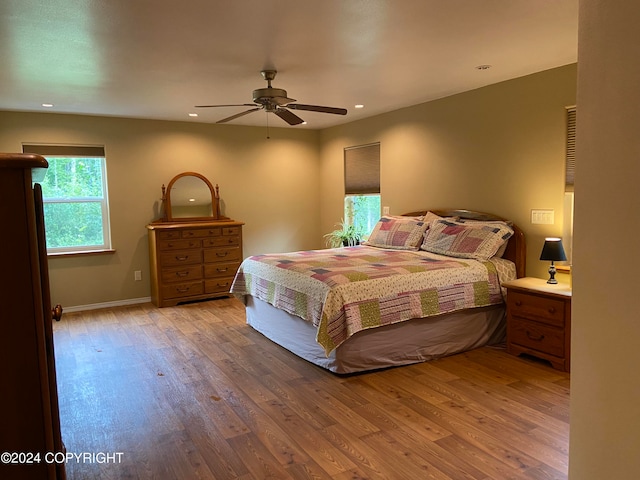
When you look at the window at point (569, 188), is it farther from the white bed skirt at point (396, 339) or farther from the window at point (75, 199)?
the window at point (75, 199)

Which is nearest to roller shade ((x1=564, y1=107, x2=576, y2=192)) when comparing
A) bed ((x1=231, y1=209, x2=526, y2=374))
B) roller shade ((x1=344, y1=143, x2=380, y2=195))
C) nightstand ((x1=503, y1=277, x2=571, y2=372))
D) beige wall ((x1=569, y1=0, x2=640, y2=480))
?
bed ((x1=231, y1=209, x2=526, y2=374))

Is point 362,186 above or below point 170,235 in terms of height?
above

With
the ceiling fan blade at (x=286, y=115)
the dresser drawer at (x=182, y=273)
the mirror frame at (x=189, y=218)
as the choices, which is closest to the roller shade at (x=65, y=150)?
the mirror frame at (x=189, y=218)

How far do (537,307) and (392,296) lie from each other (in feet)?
3.72

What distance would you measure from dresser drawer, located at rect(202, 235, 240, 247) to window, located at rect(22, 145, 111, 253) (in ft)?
4.02

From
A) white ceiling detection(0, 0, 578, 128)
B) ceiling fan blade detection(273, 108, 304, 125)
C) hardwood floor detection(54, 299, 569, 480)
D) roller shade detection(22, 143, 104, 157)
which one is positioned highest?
white ceiling detection(0, 0, 578, 128)

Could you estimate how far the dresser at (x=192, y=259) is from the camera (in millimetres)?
5598

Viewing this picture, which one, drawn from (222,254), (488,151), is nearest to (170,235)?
(222,254)

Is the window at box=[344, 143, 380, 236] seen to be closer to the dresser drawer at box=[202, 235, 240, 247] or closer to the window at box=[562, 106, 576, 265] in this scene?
the dresser drawer at box=[202, 235, 240, 247]

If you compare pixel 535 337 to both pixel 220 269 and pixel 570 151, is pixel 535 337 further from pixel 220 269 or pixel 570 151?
pixel 220 269

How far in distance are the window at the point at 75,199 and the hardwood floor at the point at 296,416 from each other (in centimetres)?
187

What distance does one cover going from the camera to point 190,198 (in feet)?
20.2

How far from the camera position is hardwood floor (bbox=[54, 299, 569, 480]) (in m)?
2.26

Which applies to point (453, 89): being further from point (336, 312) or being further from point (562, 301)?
point (336, 312)
